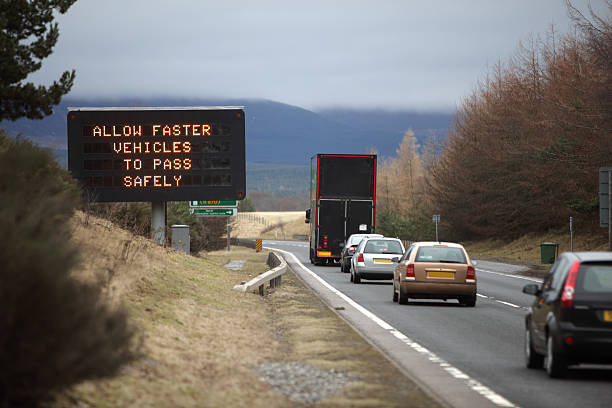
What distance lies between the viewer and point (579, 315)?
10578 mm

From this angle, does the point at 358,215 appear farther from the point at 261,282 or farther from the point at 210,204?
the point at 261,282

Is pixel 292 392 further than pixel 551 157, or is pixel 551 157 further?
pixel 551 157

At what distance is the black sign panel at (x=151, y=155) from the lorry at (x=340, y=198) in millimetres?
10317

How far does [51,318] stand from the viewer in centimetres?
637

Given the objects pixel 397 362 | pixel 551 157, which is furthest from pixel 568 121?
pixel 397 362

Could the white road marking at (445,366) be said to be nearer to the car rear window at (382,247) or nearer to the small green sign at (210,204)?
the car rear window at (382,247)

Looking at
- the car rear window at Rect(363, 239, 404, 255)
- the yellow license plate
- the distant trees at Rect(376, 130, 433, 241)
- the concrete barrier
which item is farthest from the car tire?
the distant trees at Rect(376, 130, 433, 241)

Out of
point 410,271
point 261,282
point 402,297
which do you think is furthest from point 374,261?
point 410,271

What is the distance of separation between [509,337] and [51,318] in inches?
405

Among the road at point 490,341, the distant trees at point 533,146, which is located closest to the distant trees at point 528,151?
the distant trees at point 533,146

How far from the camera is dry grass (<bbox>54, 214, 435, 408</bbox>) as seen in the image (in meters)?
8.78

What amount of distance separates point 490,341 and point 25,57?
949 centimetres

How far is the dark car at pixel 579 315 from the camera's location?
34.4 feet

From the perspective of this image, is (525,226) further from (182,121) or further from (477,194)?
(182,121)
